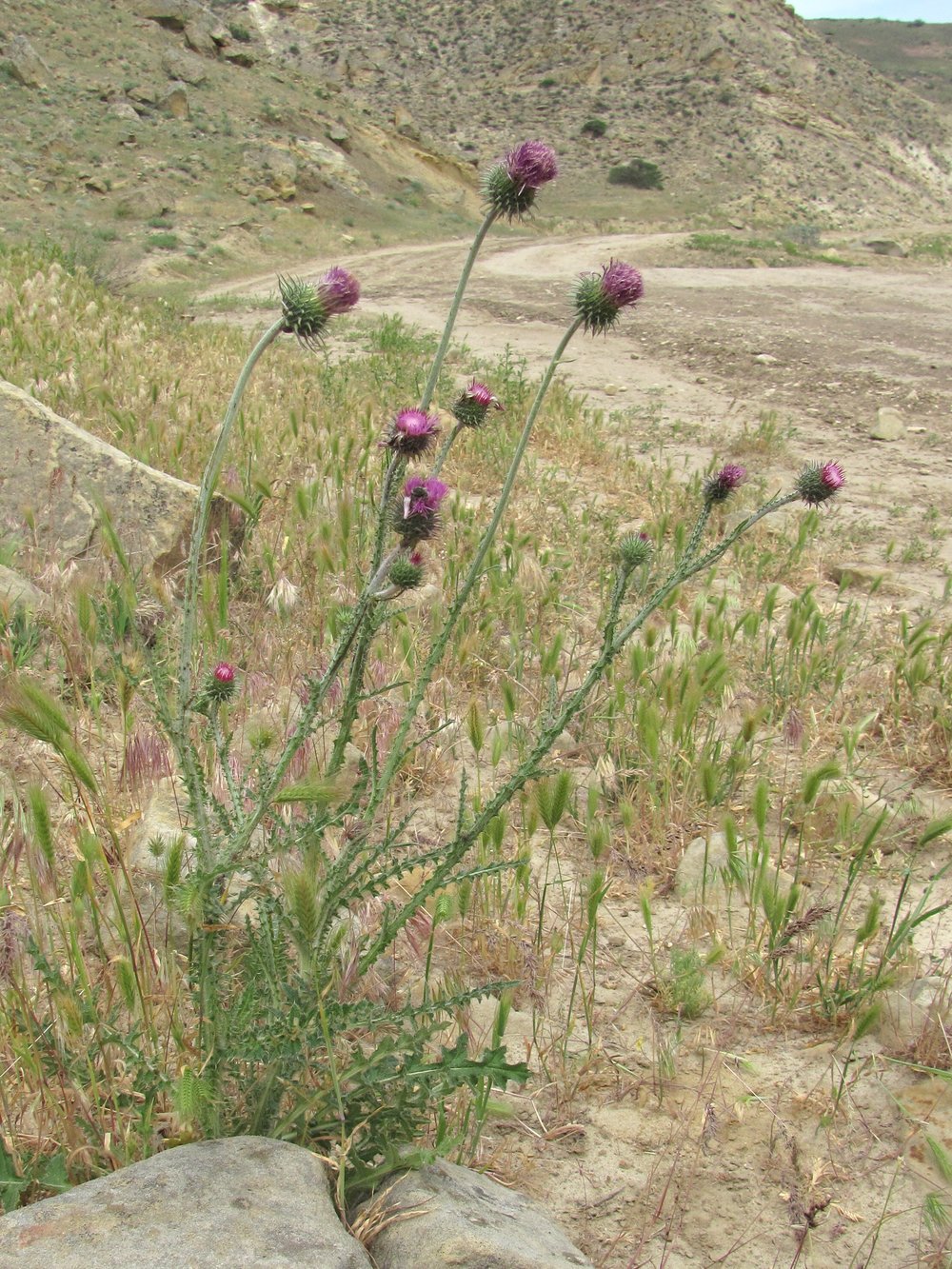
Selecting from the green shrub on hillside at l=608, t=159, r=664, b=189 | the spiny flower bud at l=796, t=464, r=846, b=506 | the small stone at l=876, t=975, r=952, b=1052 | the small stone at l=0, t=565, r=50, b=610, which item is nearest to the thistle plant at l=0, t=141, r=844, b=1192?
the spiny flower bud at l=796, t=464, r=846, b=506

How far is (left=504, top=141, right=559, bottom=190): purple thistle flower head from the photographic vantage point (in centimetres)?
181

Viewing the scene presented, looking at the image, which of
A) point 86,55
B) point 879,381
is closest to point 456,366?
point 879,381

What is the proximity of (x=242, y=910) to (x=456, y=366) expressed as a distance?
7817 mm

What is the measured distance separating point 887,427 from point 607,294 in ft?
21.3

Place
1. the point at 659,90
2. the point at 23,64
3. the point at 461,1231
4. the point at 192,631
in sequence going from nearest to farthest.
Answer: the point at 461,1231
the point at 192,631
the point at 23,64
the point at 659,90

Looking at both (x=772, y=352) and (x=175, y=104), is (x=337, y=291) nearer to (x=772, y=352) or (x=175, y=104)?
(x=772, y=352)

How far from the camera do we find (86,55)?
32.2m

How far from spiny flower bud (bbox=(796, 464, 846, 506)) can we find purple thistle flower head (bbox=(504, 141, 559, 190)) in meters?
0.75

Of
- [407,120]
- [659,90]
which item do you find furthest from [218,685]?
[659,90]

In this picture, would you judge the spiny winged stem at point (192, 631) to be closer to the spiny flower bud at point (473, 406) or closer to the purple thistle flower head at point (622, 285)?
the spiny flower bud at point (473, 406)

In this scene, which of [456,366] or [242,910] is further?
[456,366]

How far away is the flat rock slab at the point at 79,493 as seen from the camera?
377 cm

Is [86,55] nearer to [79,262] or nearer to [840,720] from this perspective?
[79,262]

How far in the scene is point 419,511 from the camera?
5.34 ft
